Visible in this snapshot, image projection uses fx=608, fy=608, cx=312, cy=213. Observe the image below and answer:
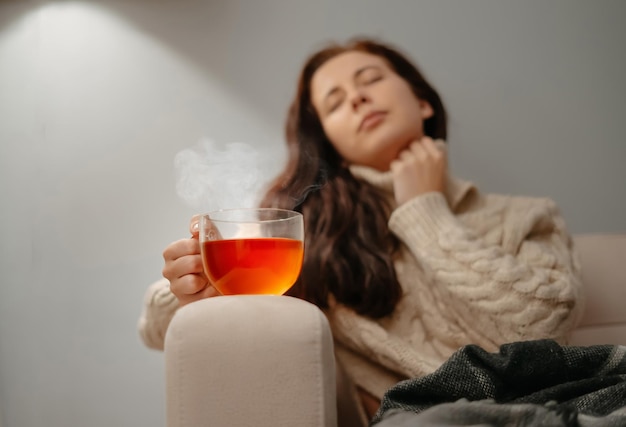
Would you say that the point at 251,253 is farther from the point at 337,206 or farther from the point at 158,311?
the point at 337,206

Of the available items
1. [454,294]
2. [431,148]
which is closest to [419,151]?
[431,148]

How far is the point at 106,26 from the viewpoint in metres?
1.51

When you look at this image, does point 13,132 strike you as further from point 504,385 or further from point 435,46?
point 504,385

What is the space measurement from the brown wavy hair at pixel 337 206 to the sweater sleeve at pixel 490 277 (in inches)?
3.2

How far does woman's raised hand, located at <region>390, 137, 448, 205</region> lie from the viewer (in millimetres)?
1241

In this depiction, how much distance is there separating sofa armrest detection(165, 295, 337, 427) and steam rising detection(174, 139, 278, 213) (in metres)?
0.64

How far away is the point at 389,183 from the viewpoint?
129 cm

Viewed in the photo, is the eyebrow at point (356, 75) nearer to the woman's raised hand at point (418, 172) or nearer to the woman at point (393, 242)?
the woman at point (393, 242)

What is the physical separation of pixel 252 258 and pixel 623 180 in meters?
1.30

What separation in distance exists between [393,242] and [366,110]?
290 mm

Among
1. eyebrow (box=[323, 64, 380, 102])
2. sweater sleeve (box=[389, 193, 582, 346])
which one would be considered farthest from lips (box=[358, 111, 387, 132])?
sweater sleeve (box=[389, 193, 582, 346])

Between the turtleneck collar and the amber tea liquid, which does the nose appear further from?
the amber tea liquid

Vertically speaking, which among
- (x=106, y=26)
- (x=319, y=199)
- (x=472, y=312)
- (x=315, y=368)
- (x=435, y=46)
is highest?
(x=106, y=26)

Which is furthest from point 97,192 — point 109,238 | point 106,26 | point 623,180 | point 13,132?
point 623,180
